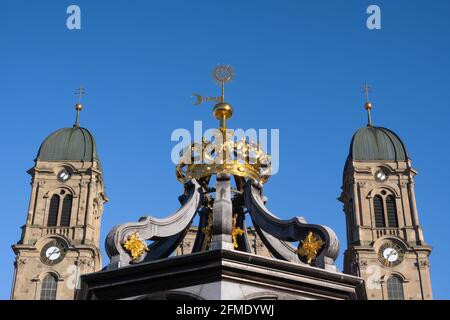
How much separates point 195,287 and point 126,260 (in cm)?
190

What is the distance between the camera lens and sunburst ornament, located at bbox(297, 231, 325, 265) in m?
15.6

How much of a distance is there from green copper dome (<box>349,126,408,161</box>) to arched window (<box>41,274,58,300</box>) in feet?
79.8

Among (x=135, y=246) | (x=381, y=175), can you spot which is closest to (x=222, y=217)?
(x=135, y=246)

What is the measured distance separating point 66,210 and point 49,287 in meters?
6.21

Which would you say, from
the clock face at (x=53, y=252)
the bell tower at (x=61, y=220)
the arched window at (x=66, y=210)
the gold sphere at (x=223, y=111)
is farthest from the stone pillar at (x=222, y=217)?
the arched window at (x=66, y=210)

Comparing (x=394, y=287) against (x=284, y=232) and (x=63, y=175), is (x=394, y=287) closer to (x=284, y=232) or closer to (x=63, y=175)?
(x=63, y=175)

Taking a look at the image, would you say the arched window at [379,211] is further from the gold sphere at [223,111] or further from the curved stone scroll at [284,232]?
the curved stone scroll at [284,232]

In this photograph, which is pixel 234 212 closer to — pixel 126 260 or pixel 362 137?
pixel 126 260

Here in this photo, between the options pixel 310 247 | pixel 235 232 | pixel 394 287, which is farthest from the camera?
pixel 394 287

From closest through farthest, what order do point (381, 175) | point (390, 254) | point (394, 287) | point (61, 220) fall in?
point (394, 287) < point (390, 254) < point (61, 220) < point (381, 175)

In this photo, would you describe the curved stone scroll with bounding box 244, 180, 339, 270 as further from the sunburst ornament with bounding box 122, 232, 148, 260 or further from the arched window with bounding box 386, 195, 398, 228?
the arched window with bounding box 386, 195, 398, 228

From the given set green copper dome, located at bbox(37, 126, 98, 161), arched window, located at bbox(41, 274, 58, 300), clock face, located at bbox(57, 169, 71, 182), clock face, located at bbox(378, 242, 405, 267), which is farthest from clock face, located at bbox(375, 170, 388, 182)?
arched window, located at bbox(41, 274, 58, 300)

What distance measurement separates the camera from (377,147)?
2470 inches
